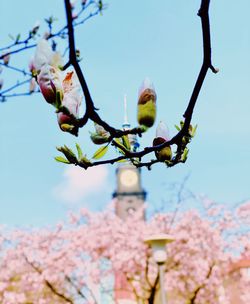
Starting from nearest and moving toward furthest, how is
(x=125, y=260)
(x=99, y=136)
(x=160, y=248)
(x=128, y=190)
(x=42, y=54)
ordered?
(x=42, y=54), (x=99, y=136), (x=160, y=248), (x=125, y=260), (x=128, y=190)

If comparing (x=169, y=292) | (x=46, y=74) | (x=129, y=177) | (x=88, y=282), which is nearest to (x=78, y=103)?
(x=46, y=74)

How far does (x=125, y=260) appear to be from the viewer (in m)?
12.0

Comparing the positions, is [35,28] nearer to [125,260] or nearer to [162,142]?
[162,142]

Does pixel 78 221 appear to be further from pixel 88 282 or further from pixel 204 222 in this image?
pixel 204 222

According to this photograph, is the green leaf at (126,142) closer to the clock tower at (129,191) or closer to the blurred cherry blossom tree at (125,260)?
the blurred cherry blossom tree at (125,260)

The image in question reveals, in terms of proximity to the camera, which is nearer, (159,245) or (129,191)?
(159,245)

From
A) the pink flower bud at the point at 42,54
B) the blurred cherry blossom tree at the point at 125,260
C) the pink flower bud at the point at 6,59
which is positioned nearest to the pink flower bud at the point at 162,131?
the pink flower bud at the point at 42,54

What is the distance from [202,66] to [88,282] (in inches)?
470

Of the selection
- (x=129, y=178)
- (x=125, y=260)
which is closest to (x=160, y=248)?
(x=125, y=260)

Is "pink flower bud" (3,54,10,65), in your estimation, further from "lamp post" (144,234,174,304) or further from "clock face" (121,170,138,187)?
"clock face" (121,170,138,187)

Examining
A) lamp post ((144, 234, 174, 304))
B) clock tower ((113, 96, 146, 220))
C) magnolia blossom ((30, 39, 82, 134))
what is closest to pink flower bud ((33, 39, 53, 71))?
magnolia blossom ((30, 39, 82, 134))

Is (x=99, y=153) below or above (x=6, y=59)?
below

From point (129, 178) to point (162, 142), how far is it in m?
64.7

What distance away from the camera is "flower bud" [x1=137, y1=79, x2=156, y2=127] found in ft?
3.35
